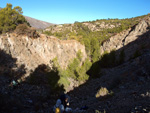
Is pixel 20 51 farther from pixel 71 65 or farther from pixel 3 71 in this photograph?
pixel 71 65

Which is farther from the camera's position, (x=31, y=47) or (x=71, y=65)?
(x=31, y=47)

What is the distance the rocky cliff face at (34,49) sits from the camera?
702 inches

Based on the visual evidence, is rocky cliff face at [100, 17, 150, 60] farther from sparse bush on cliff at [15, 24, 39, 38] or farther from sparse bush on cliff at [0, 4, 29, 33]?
sparse bush on cliff at [0, 4, 29, 33]

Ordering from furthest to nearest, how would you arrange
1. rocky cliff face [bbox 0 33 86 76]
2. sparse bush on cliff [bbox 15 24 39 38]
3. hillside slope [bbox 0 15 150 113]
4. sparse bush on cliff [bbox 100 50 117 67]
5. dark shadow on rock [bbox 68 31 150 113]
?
sparse bush on cliff [bbox 100 50 117 67]
sparse bush on cliff [bbox 15 24 39 38]
rocky cliff face [bbox 0 33 86 76]
dark shadow on rock [bbox 68 31 150 113]
hillside slope [bbox 0 15 150 113]

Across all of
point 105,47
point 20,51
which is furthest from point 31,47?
point 105,47

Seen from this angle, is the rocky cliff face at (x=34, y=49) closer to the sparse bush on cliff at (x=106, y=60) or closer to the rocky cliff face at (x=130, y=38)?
the sparse bush on cliff at (x=106, y=60)

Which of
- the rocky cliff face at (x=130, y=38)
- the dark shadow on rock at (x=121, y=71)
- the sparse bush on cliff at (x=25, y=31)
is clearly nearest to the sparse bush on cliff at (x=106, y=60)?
the dark shadow on rock at (x=121, y=71)

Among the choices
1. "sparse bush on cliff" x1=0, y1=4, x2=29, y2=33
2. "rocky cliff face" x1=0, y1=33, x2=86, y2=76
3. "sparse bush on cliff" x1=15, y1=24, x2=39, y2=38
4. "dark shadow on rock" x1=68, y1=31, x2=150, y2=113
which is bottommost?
"dark shadow on rock" x1=68, y1=31, x2=150, y2=113

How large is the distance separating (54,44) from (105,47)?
34.0m

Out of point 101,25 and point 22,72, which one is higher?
point 101,25

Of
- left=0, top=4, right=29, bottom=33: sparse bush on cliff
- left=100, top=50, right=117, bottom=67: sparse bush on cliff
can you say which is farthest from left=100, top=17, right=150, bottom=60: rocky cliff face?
left=0, top=4, right=29, bottom=33: sparse bush on cliff

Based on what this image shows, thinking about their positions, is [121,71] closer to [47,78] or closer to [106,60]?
[47,78]

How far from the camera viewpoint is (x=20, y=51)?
1886 cm

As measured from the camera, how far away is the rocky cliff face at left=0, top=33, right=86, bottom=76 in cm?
1783
